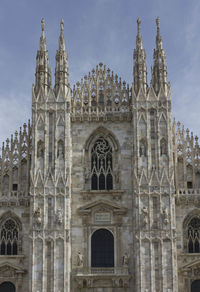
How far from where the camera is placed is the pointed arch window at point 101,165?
2967cm

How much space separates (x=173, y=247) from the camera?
89.8 ft

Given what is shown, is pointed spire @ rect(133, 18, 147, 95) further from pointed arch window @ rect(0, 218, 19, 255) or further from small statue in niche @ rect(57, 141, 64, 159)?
pointed arch window @ rect(0, 218, 19, 255)

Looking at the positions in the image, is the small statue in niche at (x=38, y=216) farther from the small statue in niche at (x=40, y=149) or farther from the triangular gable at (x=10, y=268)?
the small statue in niche at (x=40, y=149)

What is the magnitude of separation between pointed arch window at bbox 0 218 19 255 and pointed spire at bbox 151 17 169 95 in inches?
442

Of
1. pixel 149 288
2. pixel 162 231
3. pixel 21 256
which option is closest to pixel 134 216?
pixel 162 231

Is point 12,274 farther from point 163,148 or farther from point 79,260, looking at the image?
point 163,148

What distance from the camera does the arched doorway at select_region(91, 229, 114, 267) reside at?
28.3 meters

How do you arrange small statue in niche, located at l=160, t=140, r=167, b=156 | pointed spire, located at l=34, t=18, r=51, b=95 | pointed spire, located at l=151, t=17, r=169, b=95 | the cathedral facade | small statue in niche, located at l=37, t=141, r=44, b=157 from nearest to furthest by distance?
the cathedral facade
small statue in niche, located at l=160, t=140, r=167, b=156
small statue in niche, located at l=37, t=141, r=44, b=157
pointed spire, located at l=151, t=17, r=169, b=95
pointed spire, located at l=34, t=18, r=51, b=95

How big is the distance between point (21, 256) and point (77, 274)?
324 centimetres

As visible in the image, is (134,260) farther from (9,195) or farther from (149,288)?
(9,195)

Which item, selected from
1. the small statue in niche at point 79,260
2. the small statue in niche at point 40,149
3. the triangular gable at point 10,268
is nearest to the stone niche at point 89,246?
the small statue in niche at point 79,260

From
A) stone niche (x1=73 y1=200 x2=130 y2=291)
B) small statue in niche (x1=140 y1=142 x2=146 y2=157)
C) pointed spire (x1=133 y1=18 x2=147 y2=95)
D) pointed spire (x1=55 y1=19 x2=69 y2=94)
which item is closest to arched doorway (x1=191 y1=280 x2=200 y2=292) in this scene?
stone niche (x1=73 y1=200 x2=130 y2=291)

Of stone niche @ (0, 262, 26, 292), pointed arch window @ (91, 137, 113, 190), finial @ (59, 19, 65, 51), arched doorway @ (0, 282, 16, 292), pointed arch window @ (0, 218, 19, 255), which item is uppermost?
finial @ (59, 19, 65, 51)

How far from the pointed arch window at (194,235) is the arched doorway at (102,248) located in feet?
14.0
